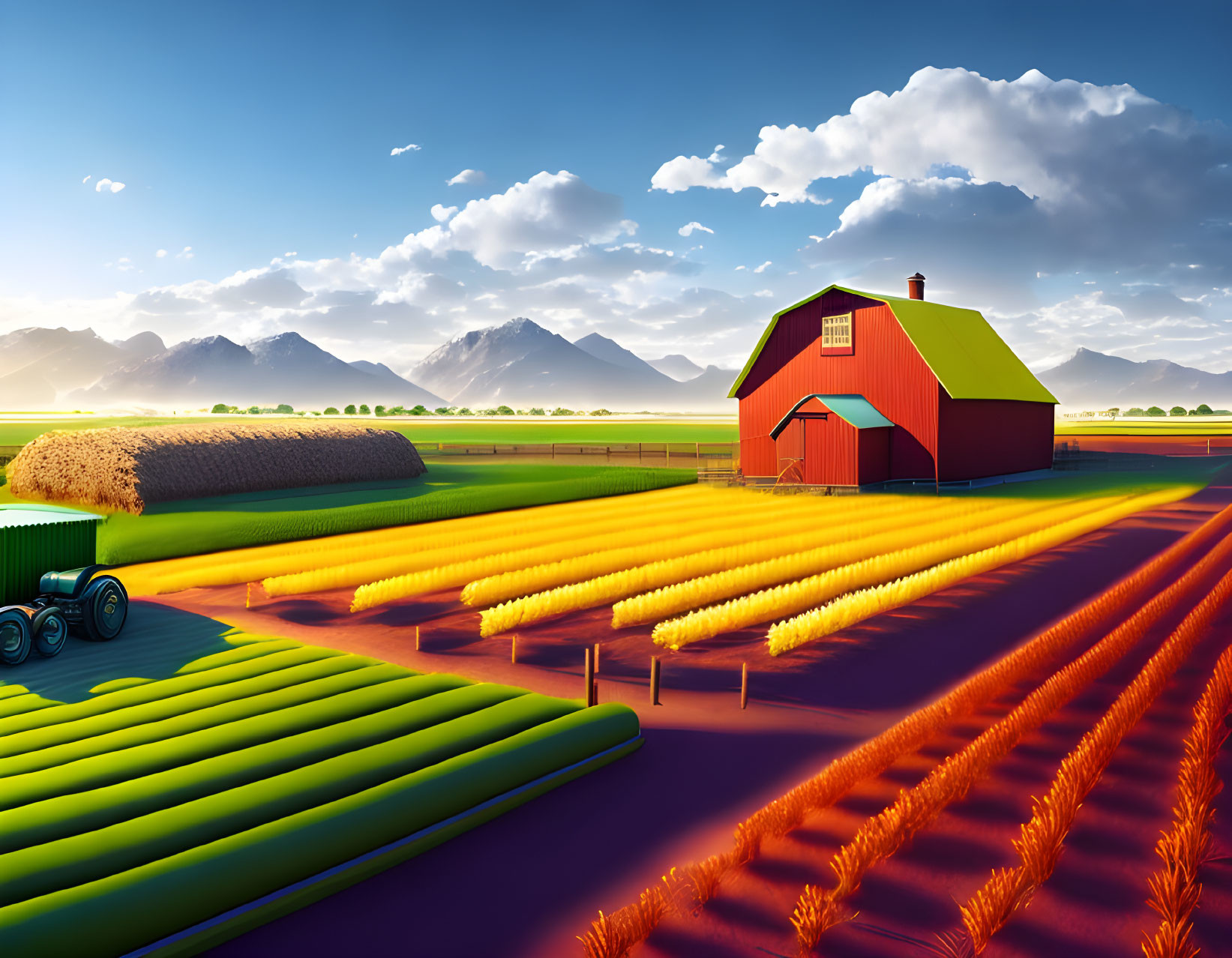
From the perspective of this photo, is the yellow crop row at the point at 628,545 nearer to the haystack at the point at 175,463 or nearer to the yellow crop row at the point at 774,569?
the yellow crop row at the point at 774,569

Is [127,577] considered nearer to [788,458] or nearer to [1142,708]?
[1142,708]

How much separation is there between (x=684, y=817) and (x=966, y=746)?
3148 mm

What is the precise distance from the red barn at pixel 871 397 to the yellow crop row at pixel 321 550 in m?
9.06

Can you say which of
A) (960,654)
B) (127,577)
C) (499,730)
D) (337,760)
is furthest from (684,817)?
(127,577)

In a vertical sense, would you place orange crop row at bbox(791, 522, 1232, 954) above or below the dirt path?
above

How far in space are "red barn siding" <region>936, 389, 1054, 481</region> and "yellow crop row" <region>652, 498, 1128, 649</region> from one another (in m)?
11.5

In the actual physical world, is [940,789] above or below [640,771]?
above

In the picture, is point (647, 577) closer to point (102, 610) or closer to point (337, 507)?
point (102, 610)

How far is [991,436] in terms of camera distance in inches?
1566

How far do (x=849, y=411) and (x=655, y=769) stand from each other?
95.0 ft

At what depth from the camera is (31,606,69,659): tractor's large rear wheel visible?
11516 millimetres

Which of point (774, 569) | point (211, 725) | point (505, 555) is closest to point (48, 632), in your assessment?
point (211, 725)

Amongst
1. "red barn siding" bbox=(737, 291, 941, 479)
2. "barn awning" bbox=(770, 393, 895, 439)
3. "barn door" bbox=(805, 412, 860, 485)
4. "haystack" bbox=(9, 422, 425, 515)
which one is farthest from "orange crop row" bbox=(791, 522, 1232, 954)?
"haystack" bbox=(9, 422, 425, 515)

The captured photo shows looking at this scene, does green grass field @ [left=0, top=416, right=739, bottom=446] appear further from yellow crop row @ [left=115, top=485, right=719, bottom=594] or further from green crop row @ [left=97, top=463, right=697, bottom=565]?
yellow crop row @ [left=115, top=485, right=719, bottom=594]
